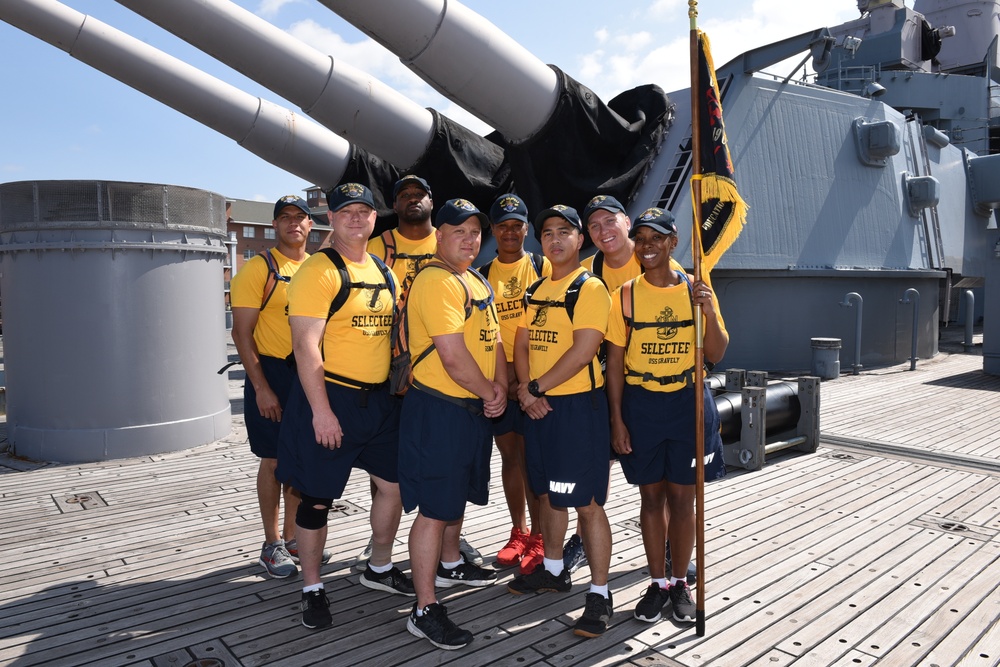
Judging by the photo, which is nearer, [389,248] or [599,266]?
[599,266]

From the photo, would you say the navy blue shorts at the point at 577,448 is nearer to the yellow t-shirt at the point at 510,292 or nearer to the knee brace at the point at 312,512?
the yellow t-shirt at the point at 510,292

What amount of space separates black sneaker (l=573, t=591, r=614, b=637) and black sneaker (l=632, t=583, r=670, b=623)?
134 mm

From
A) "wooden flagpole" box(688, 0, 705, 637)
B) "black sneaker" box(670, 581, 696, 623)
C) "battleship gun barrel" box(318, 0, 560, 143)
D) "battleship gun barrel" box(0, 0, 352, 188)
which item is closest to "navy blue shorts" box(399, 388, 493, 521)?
"wooden flagpole" box(688, 0, 705, 637)

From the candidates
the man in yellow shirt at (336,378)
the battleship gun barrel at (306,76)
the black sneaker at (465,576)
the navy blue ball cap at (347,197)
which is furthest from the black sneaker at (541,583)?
the battleship gun barrel at (306,76)

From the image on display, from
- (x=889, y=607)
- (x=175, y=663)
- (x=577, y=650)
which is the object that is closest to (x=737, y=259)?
(x=889, y=607)

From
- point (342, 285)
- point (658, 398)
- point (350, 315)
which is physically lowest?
point (658, 398)

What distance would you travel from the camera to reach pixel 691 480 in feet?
9.84

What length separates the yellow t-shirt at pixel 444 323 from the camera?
2.71 metres

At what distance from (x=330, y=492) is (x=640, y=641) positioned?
1.33 m

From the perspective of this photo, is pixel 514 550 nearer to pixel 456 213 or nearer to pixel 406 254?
pixel 406 254

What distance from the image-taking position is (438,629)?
2.76 m

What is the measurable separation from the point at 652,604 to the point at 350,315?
65.8 inches

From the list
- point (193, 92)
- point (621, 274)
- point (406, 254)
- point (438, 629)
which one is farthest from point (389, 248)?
point (193, 92)

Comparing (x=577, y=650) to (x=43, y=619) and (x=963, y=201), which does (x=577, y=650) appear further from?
(x=963, y=201)
